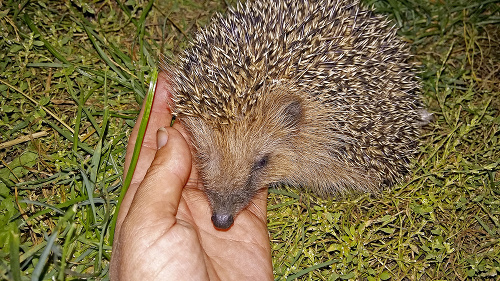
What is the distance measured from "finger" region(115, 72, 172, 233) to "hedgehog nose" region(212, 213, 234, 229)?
1.51ft

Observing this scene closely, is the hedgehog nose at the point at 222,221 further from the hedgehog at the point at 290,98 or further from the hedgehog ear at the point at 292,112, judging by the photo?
the hedgehog ear at the point at 292,112

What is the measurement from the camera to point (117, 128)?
2.86m

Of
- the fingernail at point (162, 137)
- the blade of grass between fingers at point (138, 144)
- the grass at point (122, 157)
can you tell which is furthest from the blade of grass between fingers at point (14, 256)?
the fingernail at point (162, 137)

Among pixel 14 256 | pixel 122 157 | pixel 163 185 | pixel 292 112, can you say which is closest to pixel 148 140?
pixel 122 157

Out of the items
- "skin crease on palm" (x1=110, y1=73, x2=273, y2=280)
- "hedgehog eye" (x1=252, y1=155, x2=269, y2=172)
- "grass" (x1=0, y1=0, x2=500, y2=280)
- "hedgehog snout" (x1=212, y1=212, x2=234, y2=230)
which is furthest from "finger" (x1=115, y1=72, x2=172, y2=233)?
"hedgehog eye" (x1=252, y1=155, x2=269, y2=172)

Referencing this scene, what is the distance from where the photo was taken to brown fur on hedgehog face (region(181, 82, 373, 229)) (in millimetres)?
2400

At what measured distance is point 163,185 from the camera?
220 centimetres

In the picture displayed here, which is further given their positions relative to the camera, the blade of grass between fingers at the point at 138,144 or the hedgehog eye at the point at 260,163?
the hedgehog eye at the point at 260,163

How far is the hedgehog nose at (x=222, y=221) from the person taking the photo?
7.88 feet

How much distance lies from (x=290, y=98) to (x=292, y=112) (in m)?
0.09

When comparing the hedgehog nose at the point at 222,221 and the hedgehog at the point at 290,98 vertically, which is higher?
the hedgehog at the point at 290,98

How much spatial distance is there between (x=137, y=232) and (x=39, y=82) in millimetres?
1476

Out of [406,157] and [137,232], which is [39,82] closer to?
[137,232]

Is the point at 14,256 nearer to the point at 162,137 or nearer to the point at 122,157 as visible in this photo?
the point at 162,137
